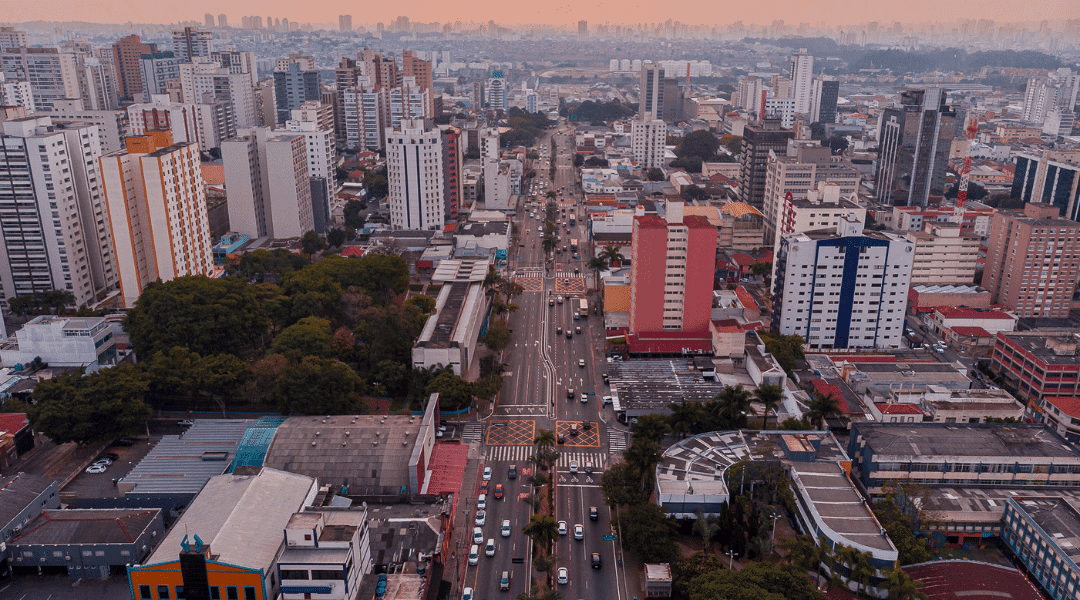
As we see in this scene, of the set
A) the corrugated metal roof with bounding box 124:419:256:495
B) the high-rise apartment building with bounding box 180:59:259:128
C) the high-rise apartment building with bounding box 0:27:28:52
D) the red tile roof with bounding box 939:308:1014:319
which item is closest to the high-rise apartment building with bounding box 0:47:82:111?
the high-rise apartment building with bounding box 0:27:28:52

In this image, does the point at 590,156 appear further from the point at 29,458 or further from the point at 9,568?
the point at 9,568

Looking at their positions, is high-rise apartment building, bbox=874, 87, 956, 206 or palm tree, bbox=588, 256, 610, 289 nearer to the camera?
palm tree, bbox=588, 256, 610, 289

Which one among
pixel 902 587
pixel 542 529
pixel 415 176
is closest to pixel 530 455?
pixel 542 529

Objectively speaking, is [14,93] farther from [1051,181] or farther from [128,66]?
[1051,181]

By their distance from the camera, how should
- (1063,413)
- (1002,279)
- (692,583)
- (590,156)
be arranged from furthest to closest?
(590,156) → (1002,279) → (1063,413) → (692,583)

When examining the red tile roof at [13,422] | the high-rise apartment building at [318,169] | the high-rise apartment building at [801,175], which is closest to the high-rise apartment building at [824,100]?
the high-rise apartment building at [801,175]

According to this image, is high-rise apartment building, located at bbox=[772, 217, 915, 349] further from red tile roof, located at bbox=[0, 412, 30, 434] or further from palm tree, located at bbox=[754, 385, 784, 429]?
red tile roof, located at bbox=[0, 412, 30, 434]

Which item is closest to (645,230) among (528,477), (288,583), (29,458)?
(528,477)
